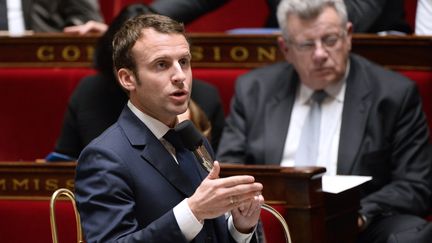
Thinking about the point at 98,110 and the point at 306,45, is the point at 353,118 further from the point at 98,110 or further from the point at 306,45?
the point at 98,110

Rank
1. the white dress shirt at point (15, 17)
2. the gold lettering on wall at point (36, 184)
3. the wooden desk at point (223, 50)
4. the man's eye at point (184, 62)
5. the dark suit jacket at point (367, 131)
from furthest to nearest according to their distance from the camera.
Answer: the white dress shirt at point (15, 17)
the wooden desk at point (223, 50)
the dark suit jacket at point (367, 131)
the gold lettering on wall at point (36, 184)
the man's eye at point (184, 62)

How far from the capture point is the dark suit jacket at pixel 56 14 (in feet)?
7.38

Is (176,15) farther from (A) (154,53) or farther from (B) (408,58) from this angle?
(A) (154,53)

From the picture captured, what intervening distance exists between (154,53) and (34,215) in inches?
18.8

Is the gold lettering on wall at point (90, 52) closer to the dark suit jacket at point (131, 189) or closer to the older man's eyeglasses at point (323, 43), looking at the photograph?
the older man's eyeglasses at point (323, 43)

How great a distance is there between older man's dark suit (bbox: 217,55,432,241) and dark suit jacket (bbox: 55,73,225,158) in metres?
0.08

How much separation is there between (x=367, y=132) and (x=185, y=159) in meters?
0.69

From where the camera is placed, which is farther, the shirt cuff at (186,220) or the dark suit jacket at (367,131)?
the dark suit jacket at (367,131)

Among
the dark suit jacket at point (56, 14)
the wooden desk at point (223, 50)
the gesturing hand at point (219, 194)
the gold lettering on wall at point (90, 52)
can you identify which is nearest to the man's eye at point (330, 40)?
the wooden desk at point (223, 50)

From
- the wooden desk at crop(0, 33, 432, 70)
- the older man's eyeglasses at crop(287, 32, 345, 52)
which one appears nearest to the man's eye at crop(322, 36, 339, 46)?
the older man's eyeglasses at crop(287, 32, 345, 52)

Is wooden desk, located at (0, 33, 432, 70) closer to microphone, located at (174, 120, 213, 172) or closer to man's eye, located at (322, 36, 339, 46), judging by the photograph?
man's eye, located at (322, 36, 339, 46)

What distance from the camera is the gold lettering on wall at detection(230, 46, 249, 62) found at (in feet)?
6.62

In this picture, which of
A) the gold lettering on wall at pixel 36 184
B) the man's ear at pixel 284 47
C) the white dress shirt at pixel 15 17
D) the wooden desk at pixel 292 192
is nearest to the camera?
the wooden desk at pixel 292 192

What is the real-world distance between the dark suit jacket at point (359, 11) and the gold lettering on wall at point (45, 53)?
237 millimetres
